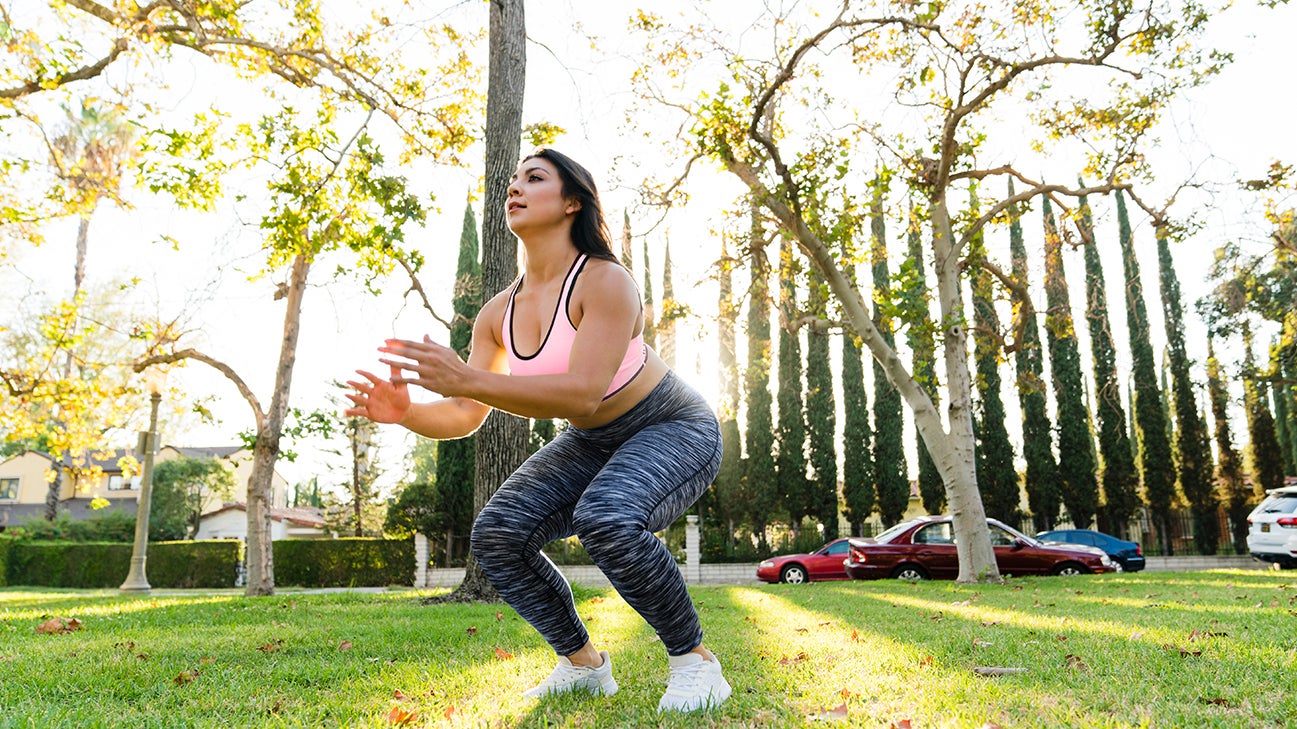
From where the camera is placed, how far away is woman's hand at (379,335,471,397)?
7.25ft

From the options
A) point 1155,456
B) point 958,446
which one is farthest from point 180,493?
point 1155,456

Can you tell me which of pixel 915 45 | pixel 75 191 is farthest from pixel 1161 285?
pixel 75 191

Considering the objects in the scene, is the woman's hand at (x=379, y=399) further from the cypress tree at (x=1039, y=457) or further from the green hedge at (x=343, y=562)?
→ the cypress tree at (x=1039, y=457)

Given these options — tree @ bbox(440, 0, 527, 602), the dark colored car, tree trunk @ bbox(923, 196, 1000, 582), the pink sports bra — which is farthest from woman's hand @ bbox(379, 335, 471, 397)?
the dark colored car

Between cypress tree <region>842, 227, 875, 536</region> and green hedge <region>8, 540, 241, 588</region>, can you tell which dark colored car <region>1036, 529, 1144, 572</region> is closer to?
cypress tree <region>842, 227, 875, 536</region>

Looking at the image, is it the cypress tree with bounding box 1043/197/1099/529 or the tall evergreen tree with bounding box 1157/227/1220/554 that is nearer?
the tall evergreen tree with bounding box 1157/227/1220/554

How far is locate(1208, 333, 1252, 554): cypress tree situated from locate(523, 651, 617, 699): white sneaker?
30.8 meters

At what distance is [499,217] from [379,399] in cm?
649

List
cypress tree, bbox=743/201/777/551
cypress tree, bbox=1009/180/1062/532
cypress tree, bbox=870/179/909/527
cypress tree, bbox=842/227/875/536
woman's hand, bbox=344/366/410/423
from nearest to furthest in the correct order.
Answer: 1. woman's hand, bbox=344/366/410/423
2. cypress tree, bbox=1009/180/1062/532
3. cypress tree, bbox=743/201/777/551
4. cypress tree, bbox=870/179/909/527
5. cypress tree, bbox=842/227/875/536

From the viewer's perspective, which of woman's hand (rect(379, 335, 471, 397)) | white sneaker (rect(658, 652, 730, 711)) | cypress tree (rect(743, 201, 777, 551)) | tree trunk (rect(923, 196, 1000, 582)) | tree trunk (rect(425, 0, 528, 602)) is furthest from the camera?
cypress tree (rect(743, 201, 777, 551))

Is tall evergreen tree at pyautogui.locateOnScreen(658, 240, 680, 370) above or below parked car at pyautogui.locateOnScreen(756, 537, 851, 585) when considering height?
above

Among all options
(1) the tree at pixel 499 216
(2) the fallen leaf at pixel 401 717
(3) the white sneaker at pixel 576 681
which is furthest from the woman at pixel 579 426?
(1) the tree at pixel 499 216

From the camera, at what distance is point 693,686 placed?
8.49 ft

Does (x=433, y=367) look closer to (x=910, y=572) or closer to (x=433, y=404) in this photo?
(x=433, y=404)
